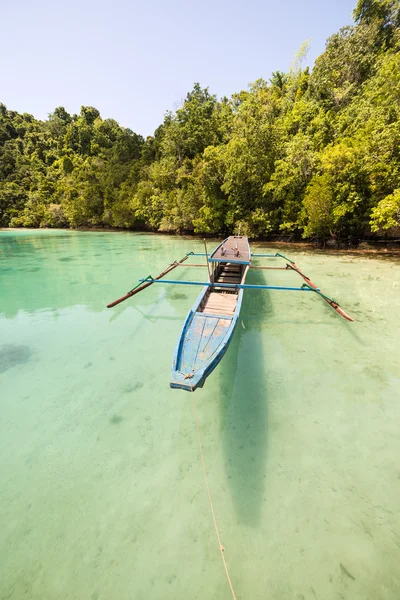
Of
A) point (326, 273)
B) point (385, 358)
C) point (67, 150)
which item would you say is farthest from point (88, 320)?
point (67, 150)

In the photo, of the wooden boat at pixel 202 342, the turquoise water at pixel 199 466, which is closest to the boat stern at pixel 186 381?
the wooden boat at pixel 202 342

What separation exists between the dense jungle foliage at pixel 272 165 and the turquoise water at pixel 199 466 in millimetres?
13494

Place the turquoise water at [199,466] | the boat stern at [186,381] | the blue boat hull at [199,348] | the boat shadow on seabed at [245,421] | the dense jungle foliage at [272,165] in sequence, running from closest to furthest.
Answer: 1. the turquoise water at [199,466]
2. the boat shadow on seabed at [245,421]
3. the boat stern at [186,381]
4. the blue boat hull at [199,348]
5. the dense jungle foliage at [272,165]

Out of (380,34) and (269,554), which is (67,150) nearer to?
(380,34)

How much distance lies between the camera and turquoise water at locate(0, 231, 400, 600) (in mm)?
2463

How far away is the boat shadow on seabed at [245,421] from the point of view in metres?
3.12

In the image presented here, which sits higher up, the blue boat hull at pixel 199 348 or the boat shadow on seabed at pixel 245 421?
the blue boat hull at pixel 199 348

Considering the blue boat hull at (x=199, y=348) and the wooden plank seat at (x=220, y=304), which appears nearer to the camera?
the blue boat hull at (x=199, y=348)

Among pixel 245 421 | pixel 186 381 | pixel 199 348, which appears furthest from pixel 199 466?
pixel 199 348

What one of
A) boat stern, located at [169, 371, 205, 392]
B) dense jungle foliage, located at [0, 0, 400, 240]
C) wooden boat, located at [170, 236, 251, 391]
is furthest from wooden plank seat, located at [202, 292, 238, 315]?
dense jungle foliage, located at [0, 0, 400, 240]

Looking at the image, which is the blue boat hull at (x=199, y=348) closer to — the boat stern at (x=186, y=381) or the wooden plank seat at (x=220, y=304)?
the boat stern at (x=186, y=381)

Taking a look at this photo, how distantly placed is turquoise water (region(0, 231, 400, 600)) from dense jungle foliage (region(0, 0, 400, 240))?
531 inches

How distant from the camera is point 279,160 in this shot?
18.8 m

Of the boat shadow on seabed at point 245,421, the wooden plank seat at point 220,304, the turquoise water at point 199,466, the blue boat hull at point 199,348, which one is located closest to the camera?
the turquoise water at point 199,466
